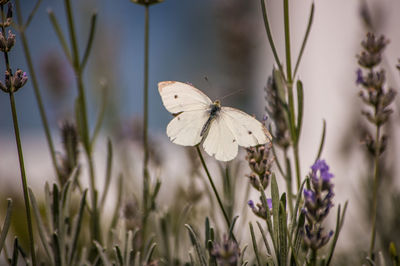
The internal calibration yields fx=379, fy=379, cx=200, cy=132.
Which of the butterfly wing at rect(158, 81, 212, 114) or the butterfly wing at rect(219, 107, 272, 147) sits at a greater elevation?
the butterfly wing at rect(158, 81, 212, 114)

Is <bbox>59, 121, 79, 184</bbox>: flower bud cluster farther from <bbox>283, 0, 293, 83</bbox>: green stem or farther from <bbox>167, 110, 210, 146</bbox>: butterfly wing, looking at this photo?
<bbox>283, 0, 293, 83</bbox>: green stem

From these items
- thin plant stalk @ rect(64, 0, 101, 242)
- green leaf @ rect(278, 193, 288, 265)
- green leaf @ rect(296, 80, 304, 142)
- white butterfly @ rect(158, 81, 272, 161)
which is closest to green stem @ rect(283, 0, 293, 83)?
green leaf @ rect(296, 80, 304, 142)

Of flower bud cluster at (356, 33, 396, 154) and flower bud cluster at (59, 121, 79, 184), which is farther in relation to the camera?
flower bud cluster at (59, 121, 79, 184)

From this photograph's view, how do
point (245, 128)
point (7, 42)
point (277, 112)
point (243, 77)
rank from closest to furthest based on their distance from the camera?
point (7, 42)
point (245, 128)
point (277, 112)
point (243, 77)

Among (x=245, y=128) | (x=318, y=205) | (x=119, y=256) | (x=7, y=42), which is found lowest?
→ (x=119, y=256)

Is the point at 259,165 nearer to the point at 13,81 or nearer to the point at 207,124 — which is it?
the point at 207,124

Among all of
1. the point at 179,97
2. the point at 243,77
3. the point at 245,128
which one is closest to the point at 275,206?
the point at 245,128

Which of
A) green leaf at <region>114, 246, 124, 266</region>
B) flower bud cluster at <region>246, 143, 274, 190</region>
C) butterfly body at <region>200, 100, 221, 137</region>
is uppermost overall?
butterfly body at <region>200, 100, 221, 137</region>

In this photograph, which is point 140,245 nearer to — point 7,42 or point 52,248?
point 52,248
